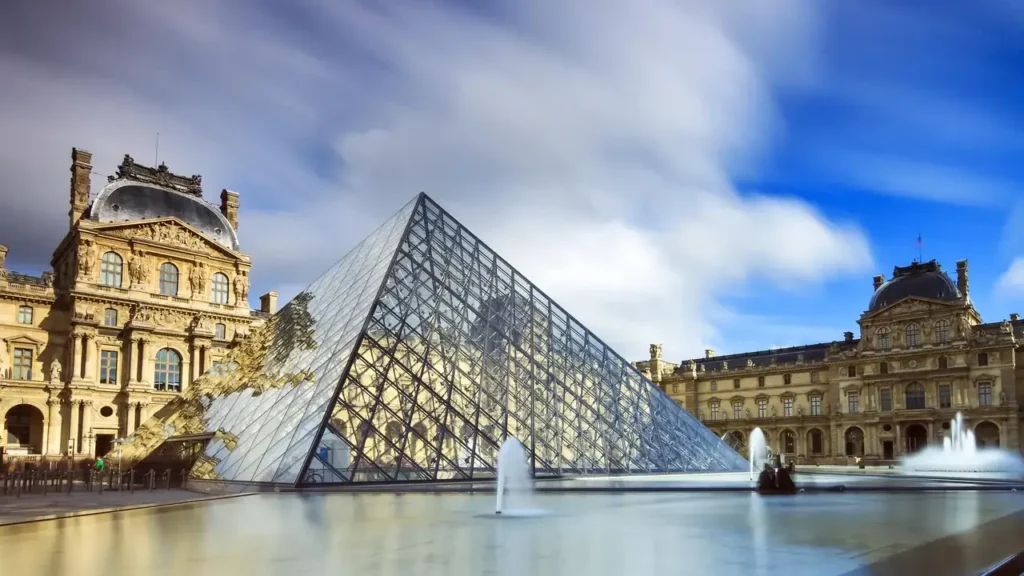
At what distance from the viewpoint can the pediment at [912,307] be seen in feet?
182

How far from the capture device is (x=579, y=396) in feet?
77.1

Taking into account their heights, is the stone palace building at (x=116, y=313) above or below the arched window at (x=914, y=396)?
above

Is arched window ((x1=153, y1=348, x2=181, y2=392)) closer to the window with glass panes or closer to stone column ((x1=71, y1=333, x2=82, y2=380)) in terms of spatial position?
stone column ((x1=71, y1=333, x2=82, y2=380))

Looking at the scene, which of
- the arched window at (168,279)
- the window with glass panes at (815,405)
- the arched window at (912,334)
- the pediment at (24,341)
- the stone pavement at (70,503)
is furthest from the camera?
the window with glass panes at (815,405)

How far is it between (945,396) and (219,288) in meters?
47.9

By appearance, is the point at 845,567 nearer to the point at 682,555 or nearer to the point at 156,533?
the point at 682,555

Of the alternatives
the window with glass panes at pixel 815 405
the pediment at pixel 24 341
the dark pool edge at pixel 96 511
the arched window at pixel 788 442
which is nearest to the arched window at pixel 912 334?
the window with glass panes at pixel 815 405

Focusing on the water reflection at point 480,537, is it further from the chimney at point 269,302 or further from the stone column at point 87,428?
the chimney at point 269,302

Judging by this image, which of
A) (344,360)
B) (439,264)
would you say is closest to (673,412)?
(439,264)

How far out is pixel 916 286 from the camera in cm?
5762

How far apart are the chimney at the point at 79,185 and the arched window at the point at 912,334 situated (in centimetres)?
5349

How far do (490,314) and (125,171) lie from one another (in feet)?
98.8

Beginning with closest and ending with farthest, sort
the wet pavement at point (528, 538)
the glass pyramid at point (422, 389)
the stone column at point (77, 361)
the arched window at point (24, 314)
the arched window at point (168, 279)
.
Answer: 1. the wet pavement at point (528, 538)
2. the glass pyramid at point (422, 389)
3. the stone column at point (77, 361)
4. the arched window at point (24, 314)
5. the arched window at point (168, 279)

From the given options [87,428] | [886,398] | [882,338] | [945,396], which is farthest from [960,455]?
[87,428]
